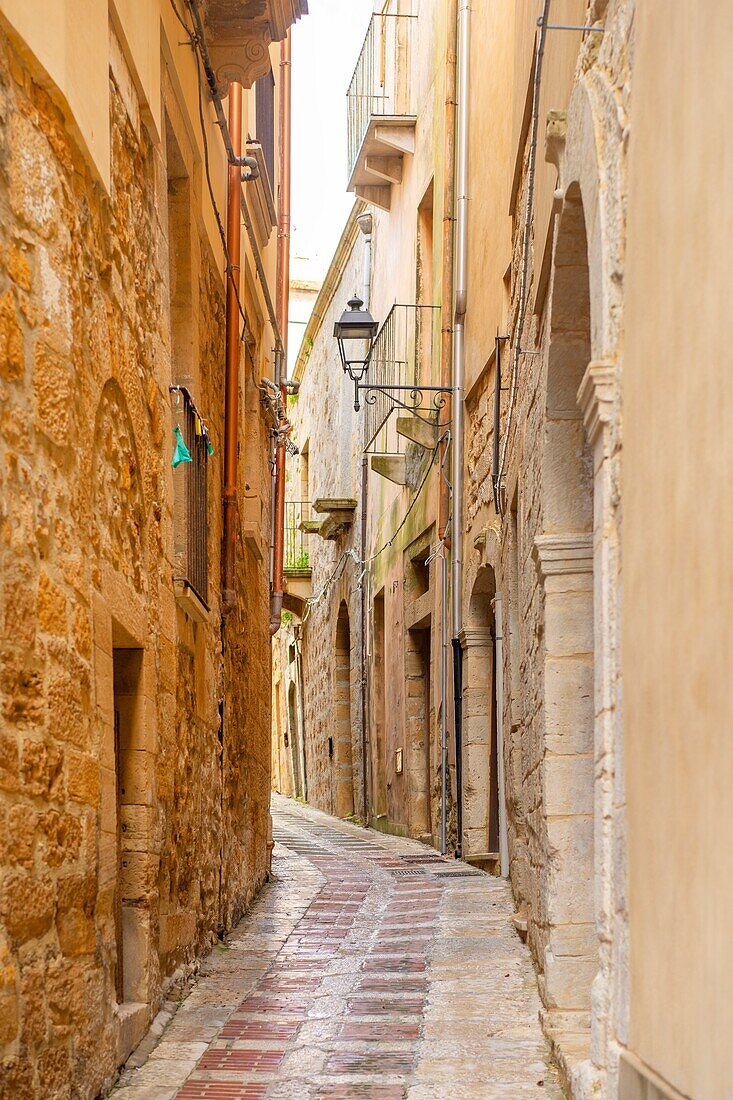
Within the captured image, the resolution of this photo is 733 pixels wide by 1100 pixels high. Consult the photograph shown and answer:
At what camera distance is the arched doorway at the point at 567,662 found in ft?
18.0

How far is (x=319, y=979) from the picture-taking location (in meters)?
6.71

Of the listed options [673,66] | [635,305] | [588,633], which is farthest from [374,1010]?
[673,66]

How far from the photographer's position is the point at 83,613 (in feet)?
14.5

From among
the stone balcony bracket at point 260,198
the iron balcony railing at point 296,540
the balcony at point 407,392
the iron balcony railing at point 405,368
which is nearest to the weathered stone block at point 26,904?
the stone balcony bracket at point 260,198

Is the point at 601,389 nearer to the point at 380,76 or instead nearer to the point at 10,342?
the point at 10,342

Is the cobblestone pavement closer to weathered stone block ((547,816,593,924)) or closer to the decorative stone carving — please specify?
A: weathered stone block ((547,816,593,924))

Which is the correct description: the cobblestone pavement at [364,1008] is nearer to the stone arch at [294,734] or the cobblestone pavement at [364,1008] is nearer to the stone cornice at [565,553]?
the stone cornice at [565,553]

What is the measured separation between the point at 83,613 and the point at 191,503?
103 inches

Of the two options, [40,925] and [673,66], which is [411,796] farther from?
[673,66]

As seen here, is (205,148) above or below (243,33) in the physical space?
below

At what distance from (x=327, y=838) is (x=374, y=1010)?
10.00m

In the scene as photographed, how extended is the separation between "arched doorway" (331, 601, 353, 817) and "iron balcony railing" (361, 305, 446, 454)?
5098mm

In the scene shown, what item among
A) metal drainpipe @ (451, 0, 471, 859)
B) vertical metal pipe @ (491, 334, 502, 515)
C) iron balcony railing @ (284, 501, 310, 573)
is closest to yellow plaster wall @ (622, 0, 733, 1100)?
vertical metal pipe @ (491, 334, 502, 515)

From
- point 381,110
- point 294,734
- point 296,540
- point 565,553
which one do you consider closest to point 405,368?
point 381,110
